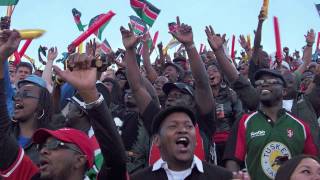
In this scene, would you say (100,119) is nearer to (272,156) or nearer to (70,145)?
(70,145)

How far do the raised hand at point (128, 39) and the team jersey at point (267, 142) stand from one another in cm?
140

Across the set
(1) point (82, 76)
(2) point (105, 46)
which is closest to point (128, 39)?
(1) point (82, 76)

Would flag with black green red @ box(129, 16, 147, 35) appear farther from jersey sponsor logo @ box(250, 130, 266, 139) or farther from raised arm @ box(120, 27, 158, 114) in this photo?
jersey sponsor logo @ box(250, 130, 266, 139)

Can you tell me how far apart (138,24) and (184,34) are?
4104 millimetres

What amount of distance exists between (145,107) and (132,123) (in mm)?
656

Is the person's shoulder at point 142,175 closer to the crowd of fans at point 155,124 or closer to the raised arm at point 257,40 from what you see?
the crowd of fans at point 155,124

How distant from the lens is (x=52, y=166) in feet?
11.5

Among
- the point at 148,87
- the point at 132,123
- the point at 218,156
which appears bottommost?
the point at 218,156

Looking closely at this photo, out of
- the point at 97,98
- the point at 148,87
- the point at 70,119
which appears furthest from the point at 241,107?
the point at 97,98

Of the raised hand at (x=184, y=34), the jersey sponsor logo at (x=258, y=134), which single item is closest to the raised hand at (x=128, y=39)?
the raised hand at (x=184, y=34)

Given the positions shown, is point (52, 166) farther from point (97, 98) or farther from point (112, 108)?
point (112, 108)

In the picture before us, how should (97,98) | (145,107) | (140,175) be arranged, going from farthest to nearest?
1. (145,107)
2. (140,175)
3. (97,98)

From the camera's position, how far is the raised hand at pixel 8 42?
11.6 feet

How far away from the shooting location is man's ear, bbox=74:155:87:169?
140 inches
